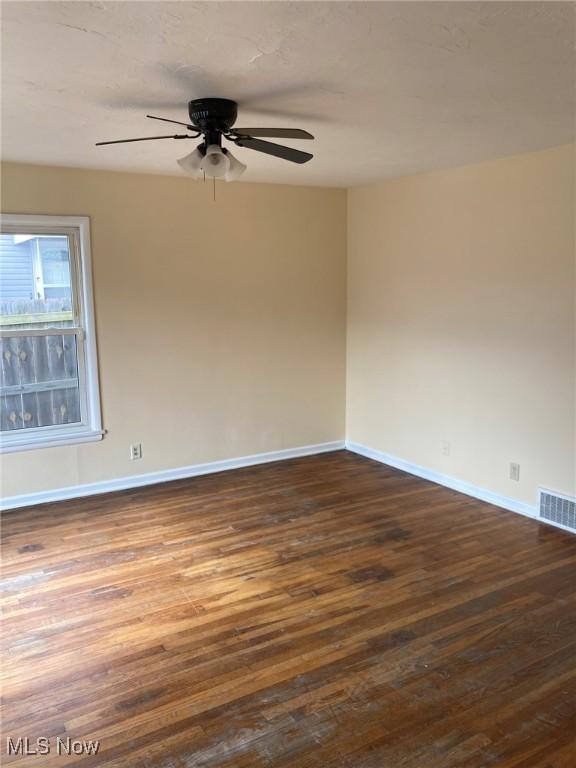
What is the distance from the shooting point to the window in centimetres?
420

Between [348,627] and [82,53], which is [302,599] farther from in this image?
[82,53]

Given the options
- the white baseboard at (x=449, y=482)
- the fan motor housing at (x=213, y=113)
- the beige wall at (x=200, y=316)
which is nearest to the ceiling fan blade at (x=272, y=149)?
the fan motor housing at (x=213, y=113)

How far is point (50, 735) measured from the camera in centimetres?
214

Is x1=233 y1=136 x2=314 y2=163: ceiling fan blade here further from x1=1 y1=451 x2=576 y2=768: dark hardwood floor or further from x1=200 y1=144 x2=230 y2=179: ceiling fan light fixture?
x1=1 y1=451 x2=576 y2=768: dark hardwood floor

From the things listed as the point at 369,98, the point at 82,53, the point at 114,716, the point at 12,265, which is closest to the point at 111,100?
the point at 82,53

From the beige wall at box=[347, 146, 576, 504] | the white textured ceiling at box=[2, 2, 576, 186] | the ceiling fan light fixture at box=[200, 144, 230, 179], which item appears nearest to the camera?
the white textured ceiling at box=[2, 2, 576, 186]

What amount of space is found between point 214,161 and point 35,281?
2255mm

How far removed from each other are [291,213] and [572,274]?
2.47 meters

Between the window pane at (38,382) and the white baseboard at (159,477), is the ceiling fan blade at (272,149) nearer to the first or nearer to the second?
the window pane at (38,382)

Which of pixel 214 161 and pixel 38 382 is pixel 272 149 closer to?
pixel 214 161

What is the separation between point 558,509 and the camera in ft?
12.6

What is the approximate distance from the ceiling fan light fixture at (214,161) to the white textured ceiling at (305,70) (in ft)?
0.75

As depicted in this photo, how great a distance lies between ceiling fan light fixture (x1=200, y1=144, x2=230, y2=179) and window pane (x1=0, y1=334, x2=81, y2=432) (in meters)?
2.30

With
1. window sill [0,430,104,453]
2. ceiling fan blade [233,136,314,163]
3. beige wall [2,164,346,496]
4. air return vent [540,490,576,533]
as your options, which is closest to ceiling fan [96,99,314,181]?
ceiling fan blade [233,136,314,163]
